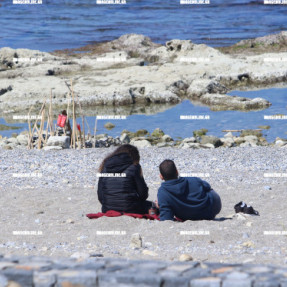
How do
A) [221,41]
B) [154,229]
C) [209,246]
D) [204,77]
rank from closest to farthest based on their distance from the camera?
[209,246], [154,229], [204,77], [221,41]

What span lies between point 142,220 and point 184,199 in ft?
1.89

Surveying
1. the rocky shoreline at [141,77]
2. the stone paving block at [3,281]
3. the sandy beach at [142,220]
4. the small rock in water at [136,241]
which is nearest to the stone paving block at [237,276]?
the sandy beach at [142,220]

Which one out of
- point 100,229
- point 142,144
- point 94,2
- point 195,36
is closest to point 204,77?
point 142,144

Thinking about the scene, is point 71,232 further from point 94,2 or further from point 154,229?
point 94,2

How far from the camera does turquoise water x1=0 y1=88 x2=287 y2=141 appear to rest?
19.0m

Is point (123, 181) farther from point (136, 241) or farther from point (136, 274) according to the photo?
point (136, 274)

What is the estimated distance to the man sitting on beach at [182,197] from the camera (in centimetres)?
743

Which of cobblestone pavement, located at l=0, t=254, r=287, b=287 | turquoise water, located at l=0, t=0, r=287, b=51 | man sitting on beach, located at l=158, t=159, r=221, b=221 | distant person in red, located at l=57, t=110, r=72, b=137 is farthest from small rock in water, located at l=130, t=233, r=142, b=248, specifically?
turquoise water, located at l=0, t=0, r=287, b=51

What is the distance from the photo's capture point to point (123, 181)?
7668mm

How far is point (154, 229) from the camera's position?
23.9ft

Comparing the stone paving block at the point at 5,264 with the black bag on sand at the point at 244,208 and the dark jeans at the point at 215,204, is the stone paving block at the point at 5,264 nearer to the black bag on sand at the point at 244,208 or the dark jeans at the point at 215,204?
the dark jeans at the point at 215,204

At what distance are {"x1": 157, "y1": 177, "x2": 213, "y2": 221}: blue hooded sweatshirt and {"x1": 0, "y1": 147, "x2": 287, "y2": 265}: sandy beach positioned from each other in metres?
0.19

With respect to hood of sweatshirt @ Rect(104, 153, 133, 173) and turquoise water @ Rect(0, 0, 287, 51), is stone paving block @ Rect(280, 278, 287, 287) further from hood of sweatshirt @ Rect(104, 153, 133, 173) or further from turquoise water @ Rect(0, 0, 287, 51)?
turquoise water @ Rect(0, 0, 287, 51)

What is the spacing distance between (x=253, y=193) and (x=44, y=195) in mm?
3081
